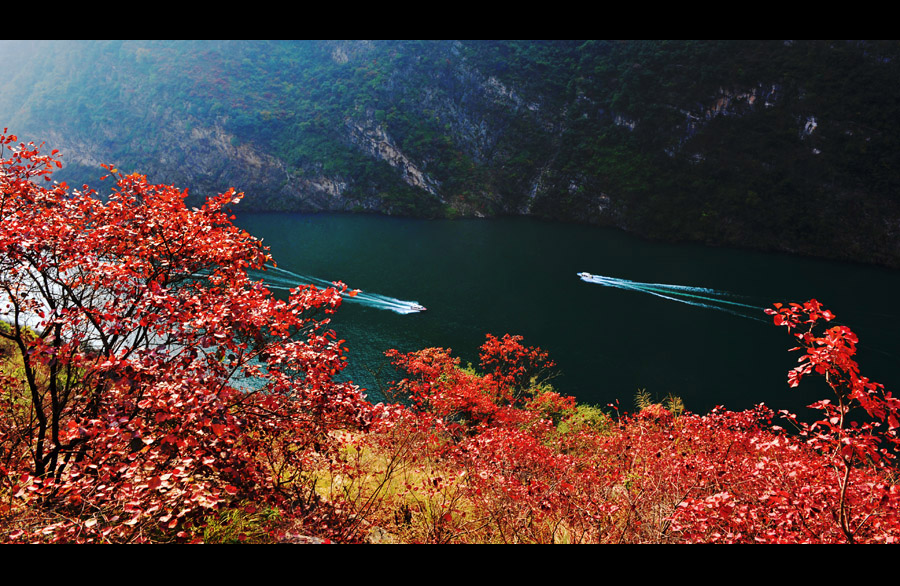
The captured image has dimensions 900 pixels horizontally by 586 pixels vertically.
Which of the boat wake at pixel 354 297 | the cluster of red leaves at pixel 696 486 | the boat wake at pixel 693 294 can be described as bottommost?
the cluster of red leaves at pixel 696 486

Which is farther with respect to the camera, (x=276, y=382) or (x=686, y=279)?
(x=686, y=279)

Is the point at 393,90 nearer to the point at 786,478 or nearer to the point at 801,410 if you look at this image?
the point at 801,410

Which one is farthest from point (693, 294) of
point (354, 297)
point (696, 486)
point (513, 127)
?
point (513, 127)

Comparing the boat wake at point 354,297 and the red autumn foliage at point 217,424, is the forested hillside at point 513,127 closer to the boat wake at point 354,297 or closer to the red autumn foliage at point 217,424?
the boat wake at point 354,297

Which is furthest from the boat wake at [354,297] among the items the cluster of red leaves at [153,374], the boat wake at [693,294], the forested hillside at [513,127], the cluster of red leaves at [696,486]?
the forested hillside at [513,127]

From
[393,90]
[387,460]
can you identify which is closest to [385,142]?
[393,90]

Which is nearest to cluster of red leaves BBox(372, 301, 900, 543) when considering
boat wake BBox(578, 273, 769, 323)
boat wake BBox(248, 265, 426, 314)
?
boat wake BBox(248, 265, 426, 314)

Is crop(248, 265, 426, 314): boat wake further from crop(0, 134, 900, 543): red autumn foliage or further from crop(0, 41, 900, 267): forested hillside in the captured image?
crop(0, 41, 900, 267): forested hillside
